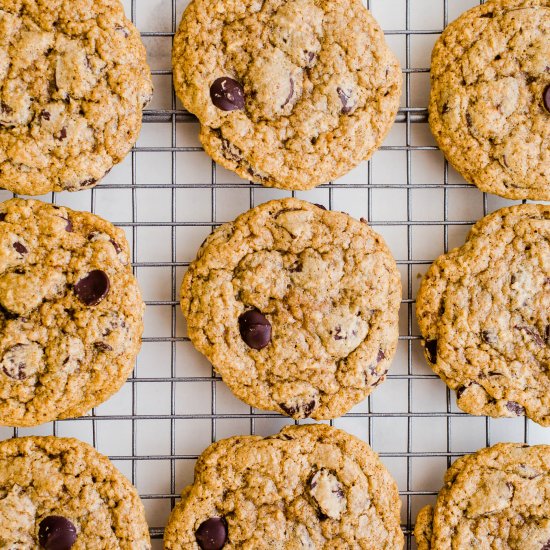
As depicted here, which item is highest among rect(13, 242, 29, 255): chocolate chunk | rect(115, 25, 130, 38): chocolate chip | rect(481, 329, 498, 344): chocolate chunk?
rect(115, 25, 130, 38): chocolate chip

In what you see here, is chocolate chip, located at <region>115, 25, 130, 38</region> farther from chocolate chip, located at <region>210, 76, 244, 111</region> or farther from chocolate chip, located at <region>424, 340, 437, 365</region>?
chocolate chip, located at <region>424, 340, 437, 365</region>

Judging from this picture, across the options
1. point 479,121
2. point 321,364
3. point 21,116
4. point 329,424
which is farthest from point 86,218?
point 479,121

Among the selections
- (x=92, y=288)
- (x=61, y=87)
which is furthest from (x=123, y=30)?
(x=92, y=288)

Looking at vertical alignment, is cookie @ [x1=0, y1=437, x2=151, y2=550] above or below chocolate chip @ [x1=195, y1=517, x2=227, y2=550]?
above

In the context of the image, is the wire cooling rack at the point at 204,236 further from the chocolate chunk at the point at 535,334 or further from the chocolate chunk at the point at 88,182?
the chocolate chunk at the point at 535,334

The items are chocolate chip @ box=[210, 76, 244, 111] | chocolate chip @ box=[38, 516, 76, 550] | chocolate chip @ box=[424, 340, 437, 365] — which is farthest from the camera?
chocolate chip @ box=[424, 340, 437, 365]

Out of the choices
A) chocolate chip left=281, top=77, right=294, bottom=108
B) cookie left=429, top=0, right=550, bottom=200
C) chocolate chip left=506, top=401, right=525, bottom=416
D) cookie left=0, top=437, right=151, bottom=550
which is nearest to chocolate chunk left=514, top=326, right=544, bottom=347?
chocolate chip left=506, top=401, right=525, bottom=416
